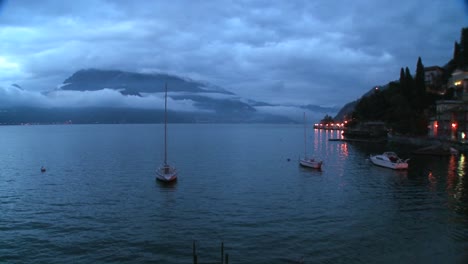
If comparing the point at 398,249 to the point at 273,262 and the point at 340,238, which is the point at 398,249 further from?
the point at 273,262

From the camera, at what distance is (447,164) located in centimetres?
7800

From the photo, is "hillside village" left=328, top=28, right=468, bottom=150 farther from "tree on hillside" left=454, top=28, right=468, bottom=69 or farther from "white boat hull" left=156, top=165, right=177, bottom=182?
"white boat hull" left=156, top=165, right=177, bottom=182

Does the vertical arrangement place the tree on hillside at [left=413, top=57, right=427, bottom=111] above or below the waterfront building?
above

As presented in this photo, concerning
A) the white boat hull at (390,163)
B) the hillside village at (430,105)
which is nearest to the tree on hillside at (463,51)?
the hillside village at (430,105)

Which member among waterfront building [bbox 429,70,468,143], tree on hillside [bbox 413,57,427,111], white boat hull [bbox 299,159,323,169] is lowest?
white boat hull [bbox 299,159,323,169]

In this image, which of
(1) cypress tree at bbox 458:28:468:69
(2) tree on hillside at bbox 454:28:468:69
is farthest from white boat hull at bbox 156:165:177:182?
(1) cypress tree at bbox 458:28:468:69

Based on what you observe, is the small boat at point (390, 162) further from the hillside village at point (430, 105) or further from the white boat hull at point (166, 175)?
the white boat hull at point (166, 175)

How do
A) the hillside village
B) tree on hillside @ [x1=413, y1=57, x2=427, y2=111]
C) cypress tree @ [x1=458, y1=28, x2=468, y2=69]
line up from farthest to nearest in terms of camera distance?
tree on hillside @ [x1=413, y1=57, x2=427, y2=111] → cypress tree @ [x1=458, y1=28, x2=468, y2=69] → the hillside village

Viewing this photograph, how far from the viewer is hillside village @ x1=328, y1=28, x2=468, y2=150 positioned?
113m

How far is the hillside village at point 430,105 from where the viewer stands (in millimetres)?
113419

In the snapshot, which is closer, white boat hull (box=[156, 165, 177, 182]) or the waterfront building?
white boat hull (box=[156, 165, 177, 182])

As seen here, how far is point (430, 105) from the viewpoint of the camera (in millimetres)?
145250

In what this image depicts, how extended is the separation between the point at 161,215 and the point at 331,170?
146 feet

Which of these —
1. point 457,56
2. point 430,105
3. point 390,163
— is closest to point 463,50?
point 457,56
